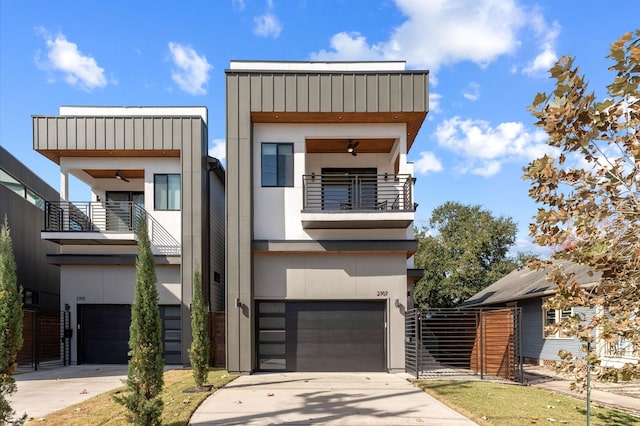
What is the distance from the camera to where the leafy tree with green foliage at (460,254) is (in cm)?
3431

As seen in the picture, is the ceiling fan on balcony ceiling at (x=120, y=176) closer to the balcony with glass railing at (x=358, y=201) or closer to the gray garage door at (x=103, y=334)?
the gray garage door at (x=103, y=334)

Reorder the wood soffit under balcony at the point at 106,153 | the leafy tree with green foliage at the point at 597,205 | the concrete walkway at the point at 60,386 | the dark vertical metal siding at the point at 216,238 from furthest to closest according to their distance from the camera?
1. the dark vertical metal siding at the point at 216,238
2. the wood soffit under balcony at the point at 106,153
3. the concrete walkway at the point at 60,386
4. the leafy tree with green foliage at the point at 597,205

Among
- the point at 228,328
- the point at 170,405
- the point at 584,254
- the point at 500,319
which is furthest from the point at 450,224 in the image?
the point at 584,254

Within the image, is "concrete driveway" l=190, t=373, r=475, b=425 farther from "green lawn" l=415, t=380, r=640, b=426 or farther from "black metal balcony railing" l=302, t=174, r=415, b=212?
"black metal balcony railing" l=302, t=174, r=415, b=212

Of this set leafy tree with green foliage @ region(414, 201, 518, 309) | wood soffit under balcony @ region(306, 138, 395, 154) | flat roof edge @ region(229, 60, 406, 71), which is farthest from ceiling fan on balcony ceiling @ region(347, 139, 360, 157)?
leafy tree with green foliage @ region(414, 201, 518, 309)

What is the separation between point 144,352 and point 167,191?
1099 cm

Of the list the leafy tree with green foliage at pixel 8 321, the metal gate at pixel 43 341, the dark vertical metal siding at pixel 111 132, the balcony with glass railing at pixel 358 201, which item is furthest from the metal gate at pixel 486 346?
the metal gate at pixel 43 341

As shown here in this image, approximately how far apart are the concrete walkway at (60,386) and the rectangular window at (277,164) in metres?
6.85

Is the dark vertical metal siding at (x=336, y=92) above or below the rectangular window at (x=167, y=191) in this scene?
above

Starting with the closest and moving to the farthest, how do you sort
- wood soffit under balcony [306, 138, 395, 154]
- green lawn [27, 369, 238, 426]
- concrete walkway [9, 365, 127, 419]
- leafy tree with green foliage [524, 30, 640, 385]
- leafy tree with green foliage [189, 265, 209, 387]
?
leafy tree with green foliage [524, 30, 640, 385], green lawn [27, 369, 238, 426], concrete walkway [9, 365, 127, 419], leafy tree with green foliage [189, 265, 209, 387], wood soffit under balcony [306, 138, 395, 154]

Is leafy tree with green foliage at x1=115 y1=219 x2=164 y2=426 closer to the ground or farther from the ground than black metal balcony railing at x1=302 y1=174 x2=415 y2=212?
closer to the ground

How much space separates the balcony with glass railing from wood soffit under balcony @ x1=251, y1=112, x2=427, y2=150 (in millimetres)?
1665

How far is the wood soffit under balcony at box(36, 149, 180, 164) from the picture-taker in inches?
640

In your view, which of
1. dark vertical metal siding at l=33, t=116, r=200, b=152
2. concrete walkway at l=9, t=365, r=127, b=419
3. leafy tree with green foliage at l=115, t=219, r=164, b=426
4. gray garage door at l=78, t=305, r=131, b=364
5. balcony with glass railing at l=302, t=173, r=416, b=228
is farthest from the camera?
gray garage door at l=78, t=305, r=131, b=364
